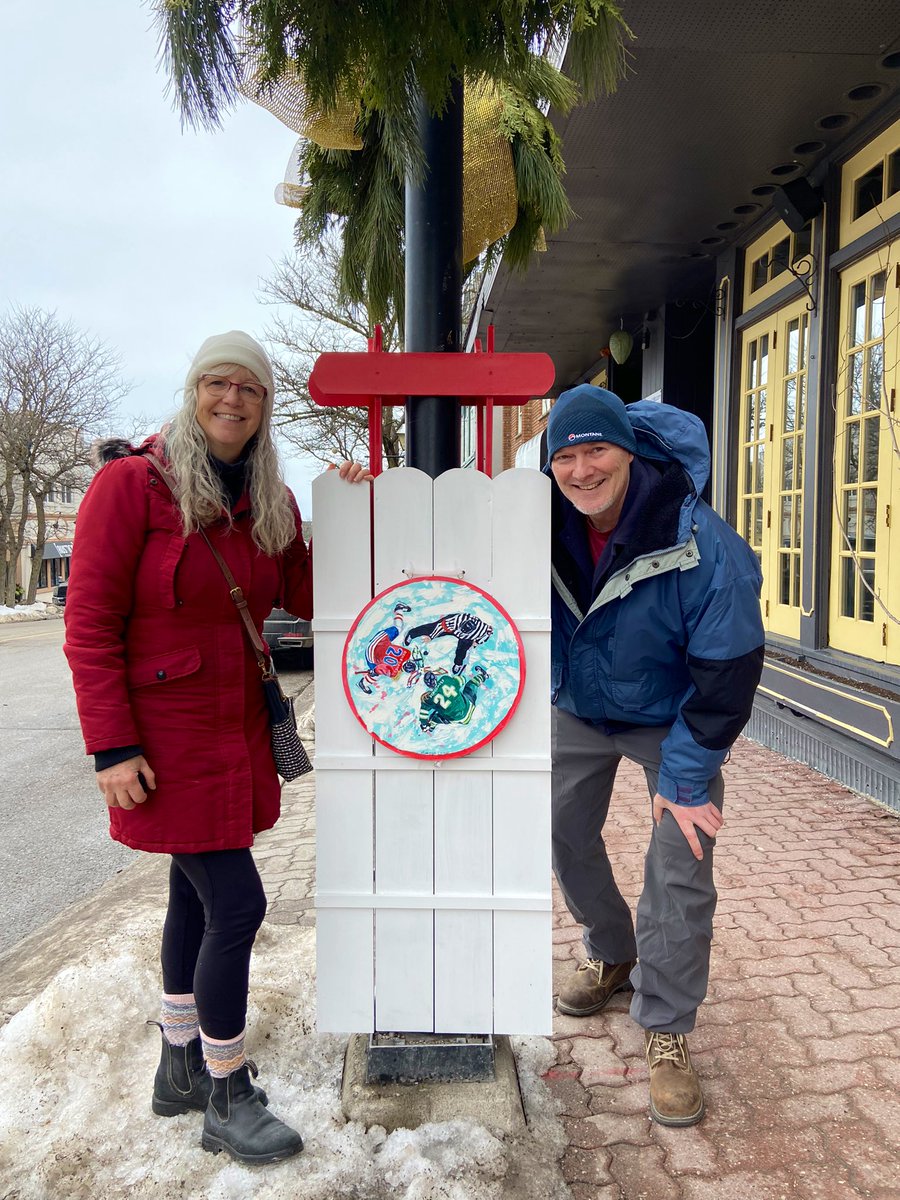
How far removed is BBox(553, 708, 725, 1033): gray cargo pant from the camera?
A: 7.33ft

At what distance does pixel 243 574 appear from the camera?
200 cm

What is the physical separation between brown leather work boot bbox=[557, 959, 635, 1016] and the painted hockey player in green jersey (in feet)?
3.95

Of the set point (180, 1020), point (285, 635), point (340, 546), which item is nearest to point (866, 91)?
point (340, 546)

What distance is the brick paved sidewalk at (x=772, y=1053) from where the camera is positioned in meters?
1.95

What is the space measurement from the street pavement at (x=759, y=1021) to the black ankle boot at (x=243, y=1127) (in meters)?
0.66

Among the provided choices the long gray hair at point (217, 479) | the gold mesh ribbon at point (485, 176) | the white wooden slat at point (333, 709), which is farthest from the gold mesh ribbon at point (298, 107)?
the white wooden slat at point (333, 709)

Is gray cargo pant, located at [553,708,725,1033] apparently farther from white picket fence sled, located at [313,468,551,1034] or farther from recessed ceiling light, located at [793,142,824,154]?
recessed ceiling light, located at [793,142,824,154]

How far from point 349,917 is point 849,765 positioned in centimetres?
390

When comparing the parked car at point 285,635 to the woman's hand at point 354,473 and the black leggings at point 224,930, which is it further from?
the woman's hand at point 354,473

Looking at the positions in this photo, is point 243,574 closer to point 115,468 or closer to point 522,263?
point 115,468

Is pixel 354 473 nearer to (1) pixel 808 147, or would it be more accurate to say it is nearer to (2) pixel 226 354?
(2) pixel 226 354

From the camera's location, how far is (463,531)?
199cm

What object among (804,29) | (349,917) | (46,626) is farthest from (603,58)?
(46,626)

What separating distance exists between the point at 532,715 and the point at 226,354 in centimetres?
109
